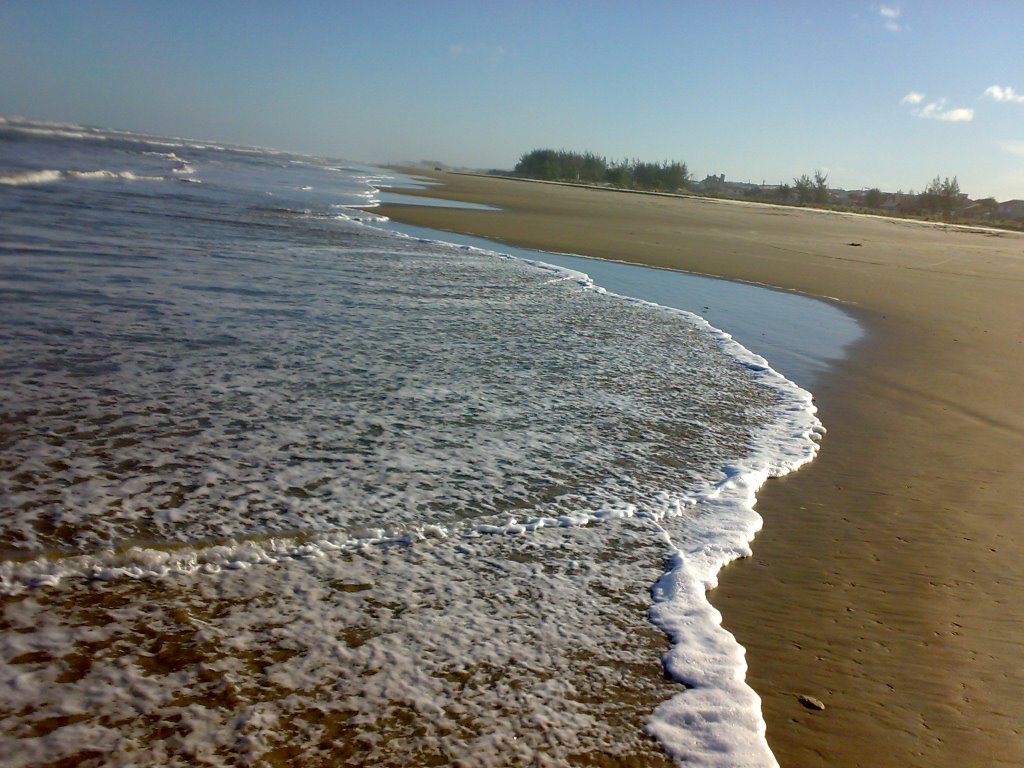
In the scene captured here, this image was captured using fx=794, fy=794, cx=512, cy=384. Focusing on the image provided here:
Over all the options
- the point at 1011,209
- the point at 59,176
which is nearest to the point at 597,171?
the point at 1011,209

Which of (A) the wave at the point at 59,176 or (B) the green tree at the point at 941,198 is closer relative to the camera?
(A) the wave at the point at 59,176

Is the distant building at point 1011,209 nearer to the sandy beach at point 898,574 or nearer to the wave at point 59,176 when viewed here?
the wave at point 59,176

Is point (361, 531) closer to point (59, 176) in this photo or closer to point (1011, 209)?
point (59, 176)

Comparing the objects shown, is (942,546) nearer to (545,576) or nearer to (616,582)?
(616,582)

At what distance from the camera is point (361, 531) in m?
3.29

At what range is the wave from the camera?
1584cm

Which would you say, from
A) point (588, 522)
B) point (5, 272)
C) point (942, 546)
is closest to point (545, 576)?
point (588, 522)

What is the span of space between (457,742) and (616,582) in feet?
3.76

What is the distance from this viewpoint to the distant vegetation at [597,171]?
273 feet

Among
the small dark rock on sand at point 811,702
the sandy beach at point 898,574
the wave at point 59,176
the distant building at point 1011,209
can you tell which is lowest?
the small dark rock on sand at point 811,702

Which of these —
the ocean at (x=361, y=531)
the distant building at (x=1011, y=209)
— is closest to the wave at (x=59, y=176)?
the ocean at (x=361, y=531)

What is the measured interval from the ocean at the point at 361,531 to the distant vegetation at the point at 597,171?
7643cm

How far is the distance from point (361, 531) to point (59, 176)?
18740 mm

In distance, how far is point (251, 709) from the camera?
218 cm
